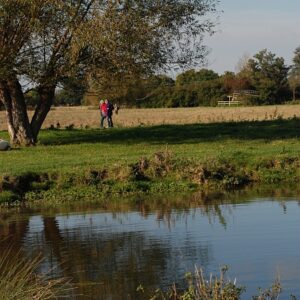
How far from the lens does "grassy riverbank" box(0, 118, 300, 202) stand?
71.0 ft

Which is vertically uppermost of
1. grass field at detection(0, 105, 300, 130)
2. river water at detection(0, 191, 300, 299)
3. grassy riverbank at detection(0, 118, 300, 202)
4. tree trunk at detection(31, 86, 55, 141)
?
tree trunk at detection(31, 86, 55, 141)

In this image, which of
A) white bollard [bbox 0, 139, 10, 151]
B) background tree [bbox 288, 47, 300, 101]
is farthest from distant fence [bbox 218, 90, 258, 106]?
white bollard [bbox 0, 139, 10, 151]

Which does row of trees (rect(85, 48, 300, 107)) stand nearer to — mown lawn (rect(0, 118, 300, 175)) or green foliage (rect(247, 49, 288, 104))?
green foliage (rect(247, 49, 288, 104))

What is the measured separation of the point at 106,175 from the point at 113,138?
11.3 metres

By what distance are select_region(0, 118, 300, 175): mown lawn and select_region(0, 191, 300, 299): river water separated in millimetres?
3742

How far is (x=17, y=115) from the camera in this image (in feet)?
104

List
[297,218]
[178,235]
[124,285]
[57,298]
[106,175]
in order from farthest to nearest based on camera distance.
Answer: [106,175]
[297,218]
[178,235]
[124,285]
[57,298]

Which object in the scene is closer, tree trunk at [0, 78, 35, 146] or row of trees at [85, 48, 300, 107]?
tree trunk at [0, 78, 35, 146]

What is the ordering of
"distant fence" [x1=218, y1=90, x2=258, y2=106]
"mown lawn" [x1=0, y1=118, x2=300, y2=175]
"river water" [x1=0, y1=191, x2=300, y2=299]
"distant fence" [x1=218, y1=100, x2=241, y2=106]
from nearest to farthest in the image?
"river water" [x1=0, y1=191, x2=300, y2=299], "mown lawn" [x1=0, y1=118, x2=300, y2=175], "distant fence" [x1=218, y1=100, x2=241, y2=106], "distant fence" [x1=218, y1=90, x2=258, y2=106]

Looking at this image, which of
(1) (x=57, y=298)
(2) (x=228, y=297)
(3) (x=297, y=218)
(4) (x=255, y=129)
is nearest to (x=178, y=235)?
(3) (x=297, y=218)

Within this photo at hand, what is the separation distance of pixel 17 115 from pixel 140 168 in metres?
10.5

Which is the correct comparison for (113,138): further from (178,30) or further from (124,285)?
(124,285)

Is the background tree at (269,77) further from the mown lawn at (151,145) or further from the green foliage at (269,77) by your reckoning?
the mown lawn at (151,145)

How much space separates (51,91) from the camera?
31.7 meters
